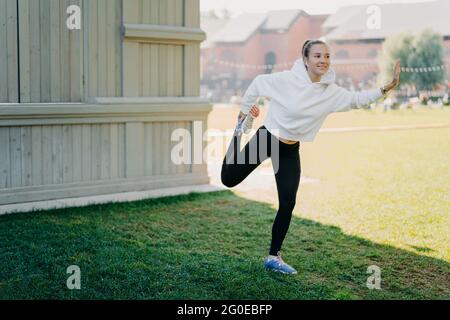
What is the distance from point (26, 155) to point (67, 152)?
57 centimetres

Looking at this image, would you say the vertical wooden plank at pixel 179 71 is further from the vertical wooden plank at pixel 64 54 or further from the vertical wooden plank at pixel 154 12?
the vertical wooden plank at pixel 64 54

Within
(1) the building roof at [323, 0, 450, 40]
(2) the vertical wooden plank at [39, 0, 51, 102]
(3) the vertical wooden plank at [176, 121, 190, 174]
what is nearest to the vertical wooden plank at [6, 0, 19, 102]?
(2) the vertical wooden plank at [39, 0, 51, 102]

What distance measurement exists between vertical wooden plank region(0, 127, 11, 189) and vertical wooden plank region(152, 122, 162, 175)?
7.16 feet

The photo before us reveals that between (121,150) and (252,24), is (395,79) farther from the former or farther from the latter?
(252,24)

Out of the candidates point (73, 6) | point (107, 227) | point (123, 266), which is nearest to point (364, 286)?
point (123, 266)

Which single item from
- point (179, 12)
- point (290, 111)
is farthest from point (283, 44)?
point (290, 111)

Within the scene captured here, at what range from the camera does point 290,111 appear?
524 cm

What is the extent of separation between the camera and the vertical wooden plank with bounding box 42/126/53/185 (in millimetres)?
8203

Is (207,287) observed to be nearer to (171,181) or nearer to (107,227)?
(107,227)

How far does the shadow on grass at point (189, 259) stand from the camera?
4.89m

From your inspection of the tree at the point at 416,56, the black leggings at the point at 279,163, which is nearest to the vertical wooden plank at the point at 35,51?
the black leggings at the point at 279,163

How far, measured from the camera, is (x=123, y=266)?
5.45 metres

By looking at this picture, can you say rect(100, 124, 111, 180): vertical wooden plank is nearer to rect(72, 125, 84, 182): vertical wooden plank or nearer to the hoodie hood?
rect(72, 125, 84, 182): vertical wooden plank

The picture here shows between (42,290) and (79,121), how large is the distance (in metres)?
3.98
